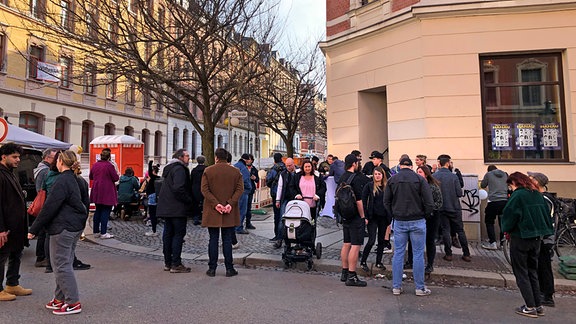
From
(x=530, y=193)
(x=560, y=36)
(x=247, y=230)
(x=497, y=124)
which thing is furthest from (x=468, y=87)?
(x=247, y=230)

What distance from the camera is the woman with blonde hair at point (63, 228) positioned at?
4051 millimetres

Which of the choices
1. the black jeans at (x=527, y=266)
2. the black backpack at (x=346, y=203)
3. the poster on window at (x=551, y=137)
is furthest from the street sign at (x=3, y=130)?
the poster on window at (x=551, y=137)

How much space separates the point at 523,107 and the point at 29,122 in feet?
91.3

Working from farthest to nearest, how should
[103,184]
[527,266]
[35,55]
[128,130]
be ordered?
[128,130]
[35,55]
[103,184]
[527,266]

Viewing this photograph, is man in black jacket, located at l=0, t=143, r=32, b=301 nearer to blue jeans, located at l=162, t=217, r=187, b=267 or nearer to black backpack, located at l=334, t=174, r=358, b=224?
blue jeans, located at l=162, t=217, r=187, b=267

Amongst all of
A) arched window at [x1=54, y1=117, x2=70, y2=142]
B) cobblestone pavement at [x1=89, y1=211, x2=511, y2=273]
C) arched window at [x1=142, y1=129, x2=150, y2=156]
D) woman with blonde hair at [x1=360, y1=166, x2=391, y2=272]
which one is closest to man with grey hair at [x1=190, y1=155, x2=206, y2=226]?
cobblestone pavement at [x1=89, y1=211, x2=511, y2=273]

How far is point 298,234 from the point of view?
5941 millimetres

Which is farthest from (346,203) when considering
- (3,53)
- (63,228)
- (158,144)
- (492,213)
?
(158,144)

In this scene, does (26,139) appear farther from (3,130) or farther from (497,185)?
(497,185)

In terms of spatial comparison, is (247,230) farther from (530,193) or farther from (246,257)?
(530,193)

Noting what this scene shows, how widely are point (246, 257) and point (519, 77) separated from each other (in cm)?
786

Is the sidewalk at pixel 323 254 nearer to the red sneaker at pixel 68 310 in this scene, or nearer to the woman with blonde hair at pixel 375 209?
the woman with blonde hair at pixel 375 209

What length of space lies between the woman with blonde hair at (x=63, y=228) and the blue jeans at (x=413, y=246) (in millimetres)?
3943

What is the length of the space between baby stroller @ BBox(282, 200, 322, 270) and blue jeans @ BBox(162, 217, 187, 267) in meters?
1.68
